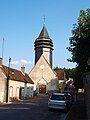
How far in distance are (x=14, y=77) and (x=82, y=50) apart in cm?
2890

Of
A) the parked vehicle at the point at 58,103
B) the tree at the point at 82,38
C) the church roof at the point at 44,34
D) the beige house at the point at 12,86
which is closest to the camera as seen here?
the tree at the point at 82,38

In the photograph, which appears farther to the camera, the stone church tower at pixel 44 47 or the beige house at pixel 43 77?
the stone church tower at pixel 44 47

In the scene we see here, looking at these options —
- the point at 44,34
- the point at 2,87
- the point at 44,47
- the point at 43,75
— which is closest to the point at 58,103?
the point at 2,87

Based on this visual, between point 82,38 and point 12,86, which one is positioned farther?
point 12,86

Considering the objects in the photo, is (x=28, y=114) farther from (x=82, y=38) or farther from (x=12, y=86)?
(x=12, y=86)

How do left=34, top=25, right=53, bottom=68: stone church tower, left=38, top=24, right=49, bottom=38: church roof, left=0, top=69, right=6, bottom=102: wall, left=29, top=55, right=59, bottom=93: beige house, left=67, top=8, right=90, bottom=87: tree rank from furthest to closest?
left=38, top=24, right=49, bottom=38: church roof, left=34, top=25, right=53, bottom=68: stone church tower, left=29, top=55, right=59, bottom=93: beige house, left=0, top=69, right=6, bottom=102: wall, left=67, top=8, right=90, bottom=87: tree

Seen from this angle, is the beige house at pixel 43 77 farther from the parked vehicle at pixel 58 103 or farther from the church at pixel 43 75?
the parked vehicle at pixel 58 103

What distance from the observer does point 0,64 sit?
142ft

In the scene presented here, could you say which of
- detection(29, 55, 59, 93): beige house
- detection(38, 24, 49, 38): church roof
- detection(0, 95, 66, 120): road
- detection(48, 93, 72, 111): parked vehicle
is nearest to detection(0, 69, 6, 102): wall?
detection(0, 95, 66, 120): road

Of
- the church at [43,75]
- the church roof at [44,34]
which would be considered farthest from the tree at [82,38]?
the church roof at [44,34]

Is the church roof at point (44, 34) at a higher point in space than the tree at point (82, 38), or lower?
higher

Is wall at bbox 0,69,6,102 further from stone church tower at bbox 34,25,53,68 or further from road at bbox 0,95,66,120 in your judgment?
stone church tower at bbox 34,25,53,68

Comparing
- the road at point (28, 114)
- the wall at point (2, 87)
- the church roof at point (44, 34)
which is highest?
the church roof at point (44, 34)

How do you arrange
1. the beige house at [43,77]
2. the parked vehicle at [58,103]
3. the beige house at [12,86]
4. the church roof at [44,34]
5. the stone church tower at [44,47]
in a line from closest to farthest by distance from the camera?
the parked vehicle at [58,103]
the beige house at [12,86]
the beige house at [43,77]
the stone church tower at [44,47]
the church roof at [44,34]
